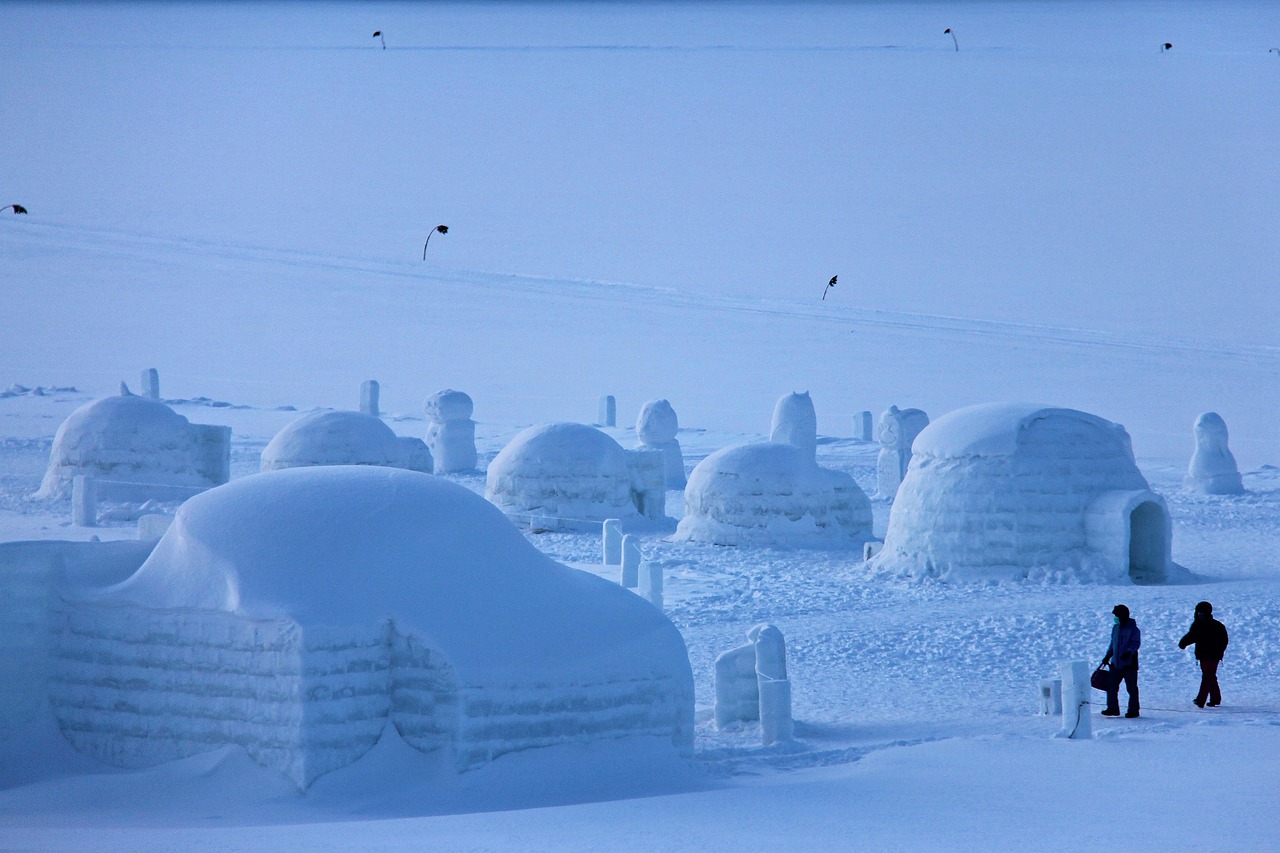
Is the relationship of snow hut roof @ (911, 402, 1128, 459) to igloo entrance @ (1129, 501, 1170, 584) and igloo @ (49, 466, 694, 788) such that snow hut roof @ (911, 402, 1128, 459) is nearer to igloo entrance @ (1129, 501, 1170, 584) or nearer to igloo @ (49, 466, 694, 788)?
igloo entrance @ (1129, 501, 1170, 584)

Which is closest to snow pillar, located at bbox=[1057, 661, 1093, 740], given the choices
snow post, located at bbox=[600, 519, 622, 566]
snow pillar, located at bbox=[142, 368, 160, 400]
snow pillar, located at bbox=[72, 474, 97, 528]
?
snow post, located at bbox=[600, 519, 622, 566]

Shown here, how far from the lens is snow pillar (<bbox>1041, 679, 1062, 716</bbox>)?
11711 mm

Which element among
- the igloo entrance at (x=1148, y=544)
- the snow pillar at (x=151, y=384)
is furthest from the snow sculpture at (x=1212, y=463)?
the snow pillar at (x=151, y=384)

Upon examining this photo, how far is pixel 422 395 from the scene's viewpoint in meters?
55.8

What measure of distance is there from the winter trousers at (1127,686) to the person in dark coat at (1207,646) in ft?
2.36

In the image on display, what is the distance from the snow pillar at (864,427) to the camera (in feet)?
143

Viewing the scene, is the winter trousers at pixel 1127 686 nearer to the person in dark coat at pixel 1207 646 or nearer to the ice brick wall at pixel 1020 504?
the person in dark coat at pixel 1207 646

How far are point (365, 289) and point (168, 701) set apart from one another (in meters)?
68.3

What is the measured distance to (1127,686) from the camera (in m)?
11.4

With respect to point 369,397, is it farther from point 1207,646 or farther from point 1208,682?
point 1208,682

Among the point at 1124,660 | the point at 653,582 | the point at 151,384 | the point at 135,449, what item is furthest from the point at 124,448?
the point at 1124,660

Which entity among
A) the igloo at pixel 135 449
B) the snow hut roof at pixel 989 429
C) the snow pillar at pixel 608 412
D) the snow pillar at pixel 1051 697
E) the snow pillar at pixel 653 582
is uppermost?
the snow pillar at pixel 608 412

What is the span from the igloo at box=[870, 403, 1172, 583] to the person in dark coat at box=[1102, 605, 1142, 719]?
25.2ft

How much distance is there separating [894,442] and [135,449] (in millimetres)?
15274
